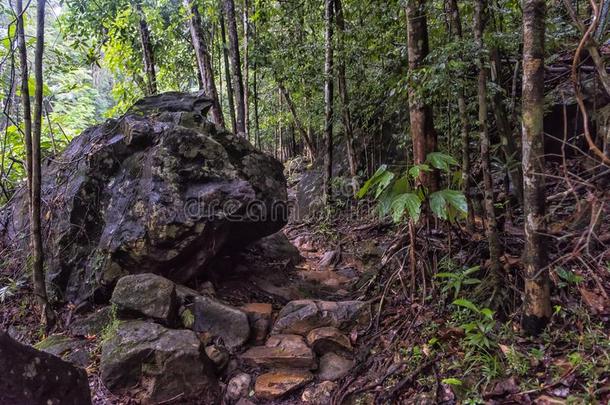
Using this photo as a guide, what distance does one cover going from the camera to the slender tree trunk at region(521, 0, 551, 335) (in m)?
2.93

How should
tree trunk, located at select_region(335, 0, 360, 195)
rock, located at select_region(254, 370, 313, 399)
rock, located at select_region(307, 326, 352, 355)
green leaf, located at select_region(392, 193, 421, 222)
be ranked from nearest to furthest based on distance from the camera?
green leaf, located at select_region(392, 193, 421, 222), rock, located at select_region(254, 370, 313, 399), rock, located at select_region(307, 326, 352, 355), tree trunk, located at select_region(335, 0, 360, 195)

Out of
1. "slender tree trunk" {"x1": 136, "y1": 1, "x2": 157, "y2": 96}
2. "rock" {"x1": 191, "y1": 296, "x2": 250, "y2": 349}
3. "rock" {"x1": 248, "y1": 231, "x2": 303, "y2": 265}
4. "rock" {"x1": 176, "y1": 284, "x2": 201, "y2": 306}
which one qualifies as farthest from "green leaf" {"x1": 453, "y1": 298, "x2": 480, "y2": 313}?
"slender tree trunk" {"x1": 136, "y1": 1, "x2": 157, "y2": 96}

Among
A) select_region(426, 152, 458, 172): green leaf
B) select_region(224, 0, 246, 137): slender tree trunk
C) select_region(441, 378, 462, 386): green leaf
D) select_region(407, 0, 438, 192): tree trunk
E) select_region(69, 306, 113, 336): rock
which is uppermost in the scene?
select_region(224, 0, 246, 137): slender tree trunk

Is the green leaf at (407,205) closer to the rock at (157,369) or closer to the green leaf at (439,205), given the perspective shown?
the green leaf at (439,205)

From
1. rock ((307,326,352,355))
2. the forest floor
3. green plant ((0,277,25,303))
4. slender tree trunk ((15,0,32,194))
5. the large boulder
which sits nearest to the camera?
the forest floor

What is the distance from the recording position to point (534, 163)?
9.88ft

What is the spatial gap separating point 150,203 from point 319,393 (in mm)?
2934

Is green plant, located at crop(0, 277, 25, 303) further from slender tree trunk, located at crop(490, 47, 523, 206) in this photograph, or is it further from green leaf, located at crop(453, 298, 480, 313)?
slender tree trunk, located at crop(490, 47, 523, 206)

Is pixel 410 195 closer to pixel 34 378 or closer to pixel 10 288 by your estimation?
pixel 34 378

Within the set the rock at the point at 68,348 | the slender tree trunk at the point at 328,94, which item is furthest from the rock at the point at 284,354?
the slender tree trunk at the point at 328,94

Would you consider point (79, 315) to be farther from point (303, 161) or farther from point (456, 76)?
point (303, 161)

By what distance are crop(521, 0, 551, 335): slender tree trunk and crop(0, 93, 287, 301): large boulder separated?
3.24 meters

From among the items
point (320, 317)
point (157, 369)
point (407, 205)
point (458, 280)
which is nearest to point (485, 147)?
point (407, 205)

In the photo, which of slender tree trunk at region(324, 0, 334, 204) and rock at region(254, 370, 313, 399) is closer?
rock at region(254, 370, 313, 399)
